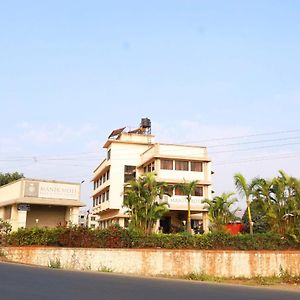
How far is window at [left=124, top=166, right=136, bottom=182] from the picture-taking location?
4725 centimetres

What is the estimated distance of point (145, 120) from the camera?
56438 millimetres

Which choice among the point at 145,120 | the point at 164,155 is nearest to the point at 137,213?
the point at 164,155

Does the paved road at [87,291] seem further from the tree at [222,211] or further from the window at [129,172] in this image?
the window at [129,172]

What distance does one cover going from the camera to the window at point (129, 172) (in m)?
47.2

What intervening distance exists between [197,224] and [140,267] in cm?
2247

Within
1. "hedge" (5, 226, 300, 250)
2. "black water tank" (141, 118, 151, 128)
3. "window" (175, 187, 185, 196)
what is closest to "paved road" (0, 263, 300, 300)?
"hedge" (5, 226, 300, 250)

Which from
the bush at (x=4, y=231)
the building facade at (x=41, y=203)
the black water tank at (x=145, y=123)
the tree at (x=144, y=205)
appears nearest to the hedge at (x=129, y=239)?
the bush at (x=4, y=231)

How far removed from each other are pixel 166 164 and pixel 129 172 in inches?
307

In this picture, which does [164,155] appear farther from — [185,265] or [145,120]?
[185,265]

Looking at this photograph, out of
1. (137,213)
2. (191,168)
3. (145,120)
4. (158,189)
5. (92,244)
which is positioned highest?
(145,120)

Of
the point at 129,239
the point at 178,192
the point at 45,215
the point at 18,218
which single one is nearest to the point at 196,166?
the point at 178,192

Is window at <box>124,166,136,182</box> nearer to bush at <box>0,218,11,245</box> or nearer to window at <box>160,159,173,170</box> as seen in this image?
window at <box>160,159,173,170</box>

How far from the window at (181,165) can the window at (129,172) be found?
7.76 metres

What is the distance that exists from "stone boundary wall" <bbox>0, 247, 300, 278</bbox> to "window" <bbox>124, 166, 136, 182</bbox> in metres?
26.4
